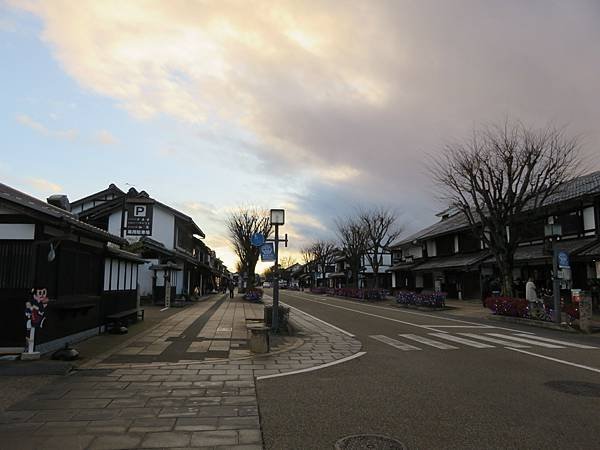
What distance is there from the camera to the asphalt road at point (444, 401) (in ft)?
17.0

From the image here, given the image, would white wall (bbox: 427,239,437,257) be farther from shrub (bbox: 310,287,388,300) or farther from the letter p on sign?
the letter p on sign

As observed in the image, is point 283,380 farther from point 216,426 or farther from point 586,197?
point 586,197

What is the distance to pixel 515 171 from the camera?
882 inches

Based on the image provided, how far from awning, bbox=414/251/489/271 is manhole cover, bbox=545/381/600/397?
26.9 m

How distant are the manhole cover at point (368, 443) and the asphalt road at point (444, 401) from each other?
0.36 feet

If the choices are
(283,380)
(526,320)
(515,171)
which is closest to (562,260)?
(526,320)

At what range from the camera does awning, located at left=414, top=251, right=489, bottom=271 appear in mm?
34312

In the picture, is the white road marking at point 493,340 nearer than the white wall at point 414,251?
Yes

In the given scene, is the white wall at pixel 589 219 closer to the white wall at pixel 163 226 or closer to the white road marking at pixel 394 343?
the white road marking at pixel 394 343

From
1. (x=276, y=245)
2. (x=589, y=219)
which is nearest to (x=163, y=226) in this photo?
(x=276, y=245)

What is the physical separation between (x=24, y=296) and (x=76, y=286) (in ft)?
7.23

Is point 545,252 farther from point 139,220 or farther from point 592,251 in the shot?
point 139,220

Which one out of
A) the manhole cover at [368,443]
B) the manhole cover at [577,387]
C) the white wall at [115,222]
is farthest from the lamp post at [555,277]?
the white wall at [115,222]

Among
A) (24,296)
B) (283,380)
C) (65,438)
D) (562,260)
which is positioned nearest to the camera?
(65,438)
